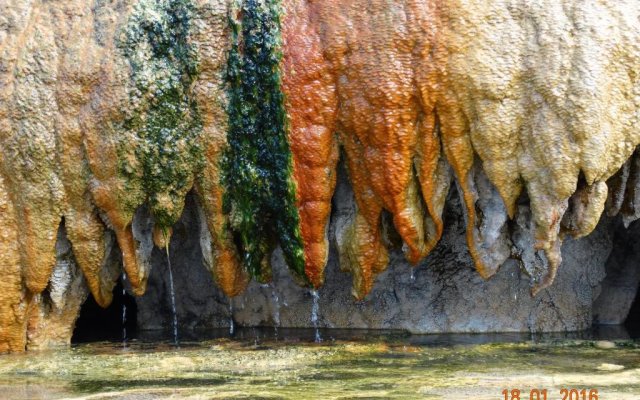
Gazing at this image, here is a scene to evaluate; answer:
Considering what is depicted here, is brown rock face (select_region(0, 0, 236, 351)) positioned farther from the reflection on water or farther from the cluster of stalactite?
the reflection on water

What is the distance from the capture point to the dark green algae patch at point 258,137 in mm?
6582

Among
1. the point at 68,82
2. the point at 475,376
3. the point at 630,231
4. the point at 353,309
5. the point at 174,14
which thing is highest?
the point at 174,14

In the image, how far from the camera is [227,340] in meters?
7.54

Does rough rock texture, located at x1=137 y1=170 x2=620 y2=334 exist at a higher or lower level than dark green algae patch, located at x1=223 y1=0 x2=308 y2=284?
lower

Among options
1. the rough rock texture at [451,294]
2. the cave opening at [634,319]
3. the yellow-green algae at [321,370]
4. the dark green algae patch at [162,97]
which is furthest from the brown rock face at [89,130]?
the cave opening at [634,319]

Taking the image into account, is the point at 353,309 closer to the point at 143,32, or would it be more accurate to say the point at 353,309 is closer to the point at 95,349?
the point at 95,349

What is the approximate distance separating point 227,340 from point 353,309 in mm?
1101

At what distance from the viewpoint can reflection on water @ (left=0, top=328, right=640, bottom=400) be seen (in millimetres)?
5531

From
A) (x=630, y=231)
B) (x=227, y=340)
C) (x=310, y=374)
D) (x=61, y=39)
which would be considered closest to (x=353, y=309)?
(x=227, y=340)

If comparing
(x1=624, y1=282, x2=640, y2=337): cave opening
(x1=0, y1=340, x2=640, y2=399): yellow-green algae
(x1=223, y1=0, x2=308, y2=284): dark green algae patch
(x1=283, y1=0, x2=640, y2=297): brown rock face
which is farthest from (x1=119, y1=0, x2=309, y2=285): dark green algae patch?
(x1=624, y1=282, x2=640, y2=337): cave opening

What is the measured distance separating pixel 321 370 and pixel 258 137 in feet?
5.44

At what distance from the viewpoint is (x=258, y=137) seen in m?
6.67

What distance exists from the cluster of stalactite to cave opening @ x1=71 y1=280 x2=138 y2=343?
91cm

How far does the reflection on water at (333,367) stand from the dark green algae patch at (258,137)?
0.84 m
